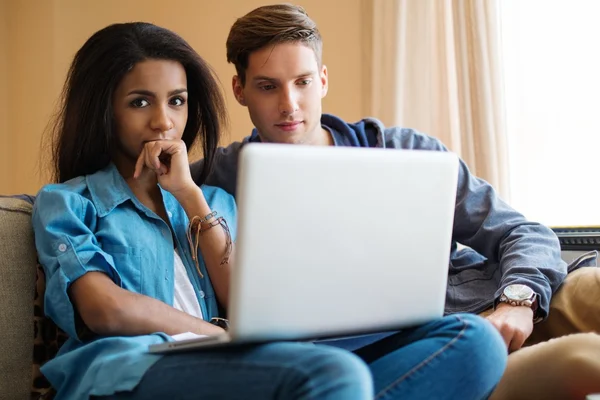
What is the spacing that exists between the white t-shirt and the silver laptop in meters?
0.38

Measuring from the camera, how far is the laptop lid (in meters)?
0.97

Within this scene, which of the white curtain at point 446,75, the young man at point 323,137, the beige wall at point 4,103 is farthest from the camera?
the beige wall at point 4,103

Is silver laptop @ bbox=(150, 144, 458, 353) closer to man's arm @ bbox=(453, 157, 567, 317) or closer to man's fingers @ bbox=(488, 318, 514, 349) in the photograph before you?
man's fingers @ bbox=(488, 318, 514, 349)

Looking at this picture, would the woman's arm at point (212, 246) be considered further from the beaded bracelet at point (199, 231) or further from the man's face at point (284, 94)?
the man's face at point (284, 94)

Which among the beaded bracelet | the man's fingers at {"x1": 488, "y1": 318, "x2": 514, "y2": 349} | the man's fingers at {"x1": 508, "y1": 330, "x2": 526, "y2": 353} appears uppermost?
the beaded bracelet

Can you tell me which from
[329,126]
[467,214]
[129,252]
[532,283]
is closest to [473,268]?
[467,214]

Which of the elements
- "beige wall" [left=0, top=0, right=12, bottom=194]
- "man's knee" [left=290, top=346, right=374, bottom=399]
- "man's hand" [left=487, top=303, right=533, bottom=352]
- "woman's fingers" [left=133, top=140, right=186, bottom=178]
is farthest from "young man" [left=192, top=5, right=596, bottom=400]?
"beige wall" [left=0, top=0, right=12, bottom=194]

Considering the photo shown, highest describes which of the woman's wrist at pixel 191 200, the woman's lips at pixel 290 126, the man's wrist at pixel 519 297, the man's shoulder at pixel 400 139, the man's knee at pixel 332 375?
the woman's lips at pixel 290 126

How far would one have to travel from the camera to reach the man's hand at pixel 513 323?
1556mm

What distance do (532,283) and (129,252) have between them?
2.71ft

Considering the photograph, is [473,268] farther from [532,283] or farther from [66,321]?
[66,321]

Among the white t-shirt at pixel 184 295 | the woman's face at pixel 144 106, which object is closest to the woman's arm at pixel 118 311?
the white t-shirt at pixel 184 295

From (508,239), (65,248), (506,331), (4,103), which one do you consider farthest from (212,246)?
(4,103)

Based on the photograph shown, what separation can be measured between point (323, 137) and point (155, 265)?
67 cm
